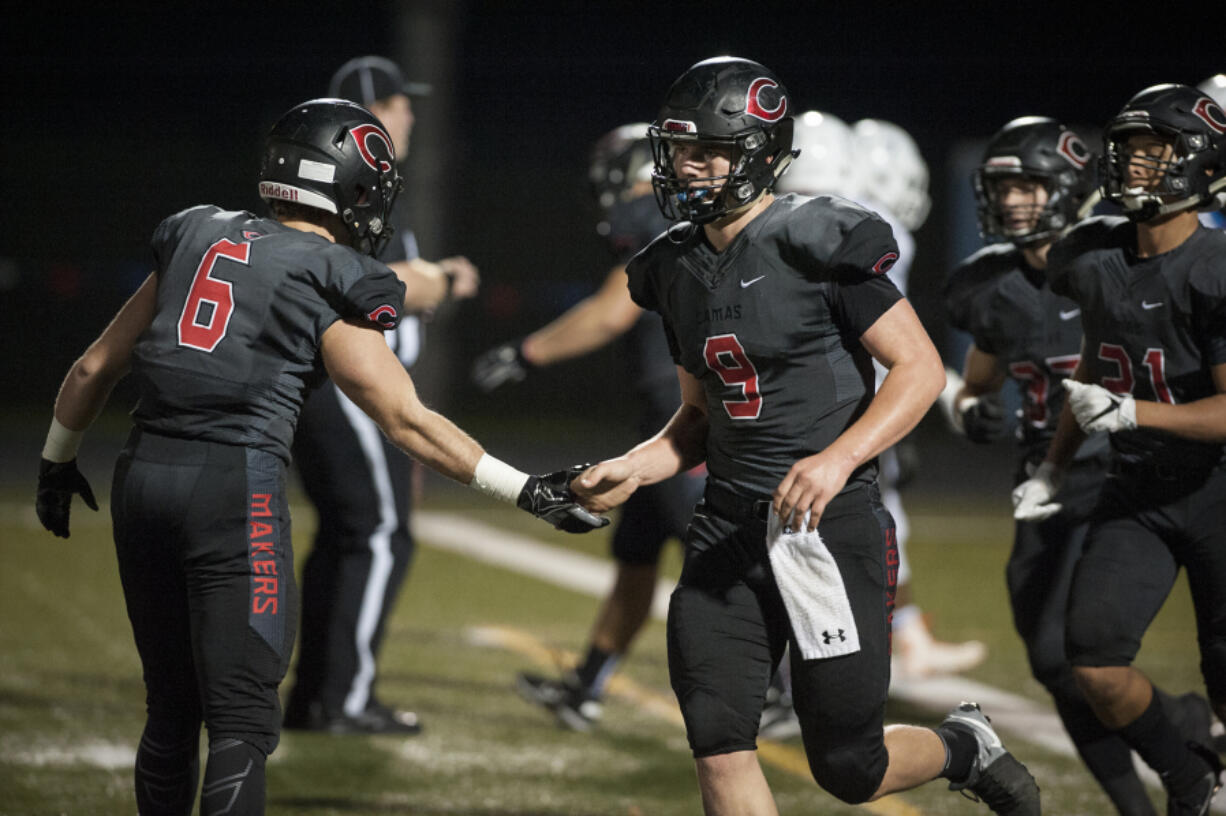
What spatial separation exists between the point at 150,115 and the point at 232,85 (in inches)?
43.4

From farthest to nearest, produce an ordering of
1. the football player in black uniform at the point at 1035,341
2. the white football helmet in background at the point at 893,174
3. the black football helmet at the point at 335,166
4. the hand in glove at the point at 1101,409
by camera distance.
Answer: the white football helmet in background at the point at 893,174 → the football player in black uniform at the point at 1035,341 → the hand in glove at the point at 1101,409 → the black football helmet at the point at 335,166

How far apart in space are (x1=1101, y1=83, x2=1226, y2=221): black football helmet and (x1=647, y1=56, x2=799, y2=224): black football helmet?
3.15 feet

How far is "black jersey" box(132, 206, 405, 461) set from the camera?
3.20 metres

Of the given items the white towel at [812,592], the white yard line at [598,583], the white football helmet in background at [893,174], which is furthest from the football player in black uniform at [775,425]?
the white football helmet in background at [893,174]

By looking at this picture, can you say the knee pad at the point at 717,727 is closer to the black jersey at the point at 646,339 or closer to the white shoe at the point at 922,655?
the black jersey at the point at 646,339

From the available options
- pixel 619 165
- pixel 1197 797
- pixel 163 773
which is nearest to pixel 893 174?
pixel 619 165

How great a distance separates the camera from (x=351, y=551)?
5.45 meters

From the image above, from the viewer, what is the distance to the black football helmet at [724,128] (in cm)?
328

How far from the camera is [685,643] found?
331cm

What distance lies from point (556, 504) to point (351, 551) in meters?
2.20

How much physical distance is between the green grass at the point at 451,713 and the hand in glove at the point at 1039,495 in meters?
0.98

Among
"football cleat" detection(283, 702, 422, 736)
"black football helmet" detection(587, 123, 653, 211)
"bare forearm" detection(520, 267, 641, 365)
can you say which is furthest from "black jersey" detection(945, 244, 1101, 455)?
"football cleat" detection(283, 702, 422, 736)

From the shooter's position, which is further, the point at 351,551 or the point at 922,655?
the point at 922,655

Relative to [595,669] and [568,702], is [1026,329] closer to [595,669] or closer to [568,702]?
[595,669]
